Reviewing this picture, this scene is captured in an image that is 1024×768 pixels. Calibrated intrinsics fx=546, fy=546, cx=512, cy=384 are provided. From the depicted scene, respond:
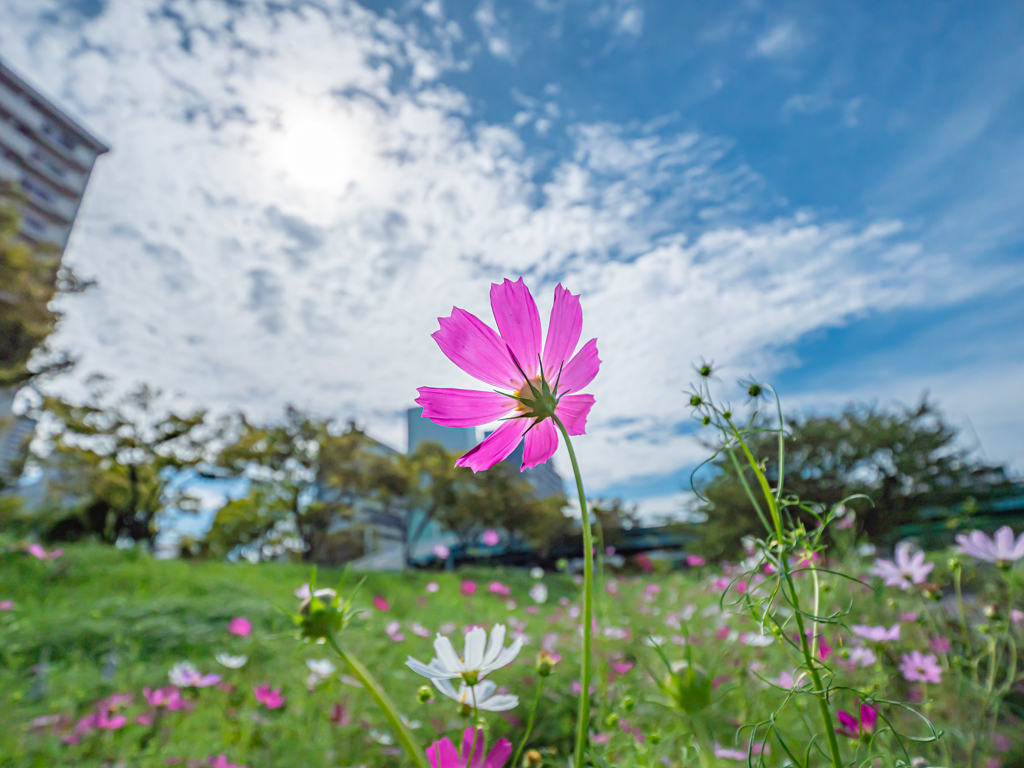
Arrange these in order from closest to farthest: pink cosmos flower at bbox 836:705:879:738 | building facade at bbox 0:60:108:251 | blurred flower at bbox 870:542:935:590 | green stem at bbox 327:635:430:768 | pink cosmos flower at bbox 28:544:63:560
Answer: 1. green stem at bbox 327:635:430:768
2. pink cosmos flower at bbox 836:705:879:738
3. blurred flower at bbox 870:542:935:590
4. pink cosmos flower at bbox 28:544:63:560
5. building facade at bbox 0:60:108:251

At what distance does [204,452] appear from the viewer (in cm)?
1079

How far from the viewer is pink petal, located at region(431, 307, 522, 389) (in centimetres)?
41

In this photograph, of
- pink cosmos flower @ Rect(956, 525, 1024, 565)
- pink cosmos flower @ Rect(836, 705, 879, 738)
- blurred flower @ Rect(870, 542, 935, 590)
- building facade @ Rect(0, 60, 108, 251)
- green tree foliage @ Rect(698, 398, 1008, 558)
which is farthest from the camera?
building facade @ Rect(0, 60, 108, 251)

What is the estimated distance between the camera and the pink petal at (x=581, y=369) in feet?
1.26

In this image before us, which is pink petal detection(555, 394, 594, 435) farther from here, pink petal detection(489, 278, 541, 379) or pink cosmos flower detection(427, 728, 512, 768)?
pink cosmos flower detection(427, 728, 512, 768)

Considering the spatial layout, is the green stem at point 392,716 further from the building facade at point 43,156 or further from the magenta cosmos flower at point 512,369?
the building facade at point 43,156

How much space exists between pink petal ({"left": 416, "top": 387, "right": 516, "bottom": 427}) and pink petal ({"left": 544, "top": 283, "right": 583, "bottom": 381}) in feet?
0.14

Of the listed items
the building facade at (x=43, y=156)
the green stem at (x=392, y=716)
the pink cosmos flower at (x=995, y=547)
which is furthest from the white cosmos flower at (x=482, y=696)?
Result: the building facade at (x=43, y=156)

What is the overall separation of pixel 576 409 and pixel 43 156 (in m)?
29.4

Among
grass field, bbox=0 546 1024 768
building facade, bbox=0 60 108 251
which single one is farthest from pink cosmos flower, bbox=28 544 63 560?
building facade, bbox=0 60 108 251

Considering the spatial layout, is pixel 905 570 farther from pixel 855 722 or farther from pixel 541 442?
pixel 541 442

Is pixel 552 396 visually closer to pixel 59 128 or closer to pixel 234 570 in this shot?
pixel 234 570

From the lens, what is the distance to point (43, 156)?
21453 millimetres

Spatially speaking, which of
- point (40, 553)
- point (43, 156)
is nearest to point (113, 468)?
point (40, 553)
